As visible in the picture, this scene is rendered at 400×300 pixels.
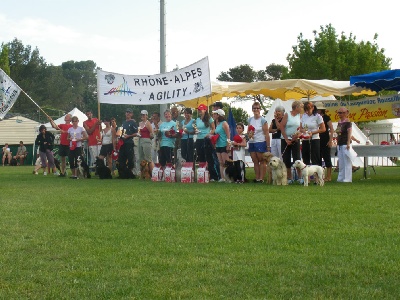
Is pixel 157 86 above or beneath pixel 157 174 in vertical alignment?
above

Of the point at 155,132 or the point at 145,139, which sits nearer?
the point at 155,132

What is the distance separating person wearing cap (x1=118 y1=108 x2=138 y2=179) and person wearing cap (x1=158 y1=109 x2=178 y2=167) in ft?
4.60

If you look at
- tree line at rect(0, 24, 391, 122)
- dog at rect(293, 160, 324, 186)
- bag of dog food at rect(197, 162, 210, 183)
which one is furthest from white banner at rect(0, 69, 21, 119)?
tree line at rect(0, 24, 391, 122)

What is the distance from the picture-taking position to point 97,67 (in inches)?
1030

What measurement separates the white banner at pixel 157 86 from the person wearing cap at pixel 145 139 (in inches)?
27.2

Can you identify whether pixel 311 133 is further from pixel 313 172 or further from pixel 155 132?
pixel 155 132

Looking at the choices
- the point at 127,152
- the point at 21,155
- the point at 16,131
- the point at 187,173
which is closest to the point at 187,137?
the point at 187,173

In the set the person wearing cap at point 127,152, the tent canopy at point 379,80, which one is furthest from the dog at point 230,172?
the person wearing cap at point 127,152

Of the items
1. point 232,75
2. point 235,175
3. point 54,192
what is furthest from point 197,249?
point 232,75

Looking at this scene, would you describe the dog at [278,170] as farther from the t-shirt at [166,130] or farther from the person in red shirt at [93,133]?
the person in red shirt at [93,133]

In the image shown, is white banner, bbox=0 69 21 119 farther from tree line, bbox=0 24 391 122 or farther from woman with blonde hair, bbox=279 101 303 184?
tree line, bbox=0 24 391 122

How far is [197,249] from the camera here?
6.43 m

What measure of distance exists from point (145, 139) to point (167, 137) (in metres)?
1.21

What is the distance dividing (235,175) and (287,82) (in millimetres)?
4000
